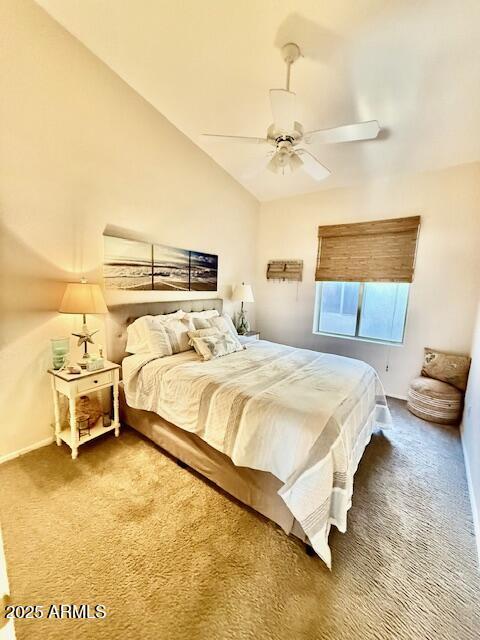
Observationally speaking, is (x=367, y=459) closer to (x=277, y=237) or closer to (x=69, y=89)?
(x=277, y=237)

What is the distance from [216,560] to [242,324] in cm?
310

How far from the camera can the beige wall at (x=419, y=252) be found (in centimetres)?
302

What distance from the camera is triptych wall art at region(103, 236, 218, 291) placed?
104 inches

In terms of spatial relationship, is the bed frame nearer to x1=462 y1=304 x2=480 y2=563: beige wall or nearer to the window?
x1=462 y1=304 x2=480 y2=563: beige wall

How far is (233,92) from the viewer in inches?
97.4

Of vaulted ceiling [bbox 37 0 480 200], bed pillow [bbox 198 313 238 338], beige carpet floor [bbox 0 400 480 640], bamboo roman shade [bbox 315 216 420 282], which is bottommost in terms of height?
beige carpet floor [bbox 0 400 480 640]

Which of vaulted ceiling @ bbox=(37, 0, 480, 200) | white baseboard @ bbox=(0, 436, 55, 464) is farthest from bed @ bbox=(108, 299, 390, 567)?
vaulted ceiling @ bbox=(37, 0, 480, 200)

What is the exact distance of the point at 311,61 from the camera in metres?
2.07

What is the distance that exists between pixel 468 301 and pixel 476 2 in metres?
2.53

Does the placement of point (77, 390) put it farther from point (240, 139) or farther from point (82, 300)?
point (240, 139)

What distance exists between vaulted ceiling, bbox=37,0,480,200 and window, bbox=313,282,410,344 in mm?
1610

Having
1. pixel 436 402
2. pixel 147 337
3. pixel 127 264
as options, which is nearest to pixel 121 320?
pixel 147 337

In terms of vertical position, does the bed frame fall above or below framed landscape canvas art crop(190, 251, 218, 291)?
below

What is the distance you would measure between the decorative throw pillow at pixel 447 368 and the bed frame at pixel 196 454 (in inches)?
104
